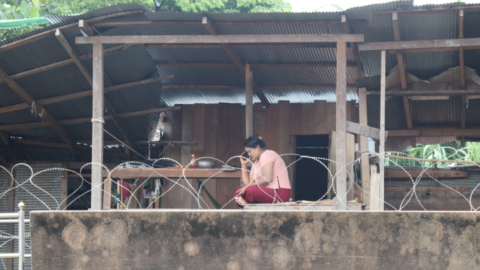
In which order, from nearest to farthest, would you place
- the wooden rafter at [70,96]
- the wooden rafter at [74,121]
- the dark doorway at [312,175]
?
the wooden rafter at [70,96] < the wooden rafter at [74,121] < the dark doorway at [312,175]

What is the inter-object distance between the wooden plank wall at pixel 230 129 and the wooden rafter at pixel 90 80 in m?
0.72

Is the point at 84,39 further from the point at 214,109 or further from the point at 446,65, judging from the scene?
the point at 446,65

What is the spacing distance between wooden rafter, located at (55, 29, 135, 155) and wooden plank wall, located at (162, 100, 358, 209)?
72cm

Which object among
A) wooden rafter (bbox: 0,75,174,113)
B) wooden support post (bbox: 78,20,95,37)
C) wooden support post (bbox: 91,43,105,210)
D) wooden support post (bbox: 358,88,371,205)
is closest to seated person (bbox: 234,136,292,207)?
wooden support post (bbox: 358,88,371,205)

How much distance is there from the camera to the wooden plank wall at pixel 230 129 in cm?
838

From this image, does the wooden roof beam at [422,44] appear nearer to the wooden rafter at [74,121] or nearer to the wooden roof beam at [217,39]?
the wooden roof beam at [217,39]

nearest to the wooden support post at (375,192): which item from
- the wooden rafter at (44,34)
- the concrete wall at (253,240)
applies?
the concrete wall at (253,240)

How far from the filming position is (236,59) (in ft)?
23.7

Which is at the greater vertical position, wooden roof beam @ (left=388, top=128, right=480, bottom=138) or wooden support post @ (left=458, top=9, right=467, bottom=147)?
wooden support post @ (left=458, top=9, right=467, bottom=147)

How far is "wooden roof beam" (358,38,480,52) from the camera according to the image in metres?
5.76

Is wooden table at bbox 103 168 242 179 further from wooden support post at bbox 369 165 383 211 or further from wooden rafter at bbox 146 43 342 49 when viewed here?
wooden rafter at bbox 146 43 342 49

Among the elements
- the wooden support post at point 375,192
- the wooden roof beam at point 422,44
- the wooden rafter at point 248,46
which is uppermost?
the wooden rafter at point 248,46

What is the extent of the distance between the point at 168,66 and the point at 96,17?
84.3 inches

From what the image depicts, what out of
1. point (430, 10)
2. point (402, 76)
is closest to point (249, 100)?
point (402, 76)
